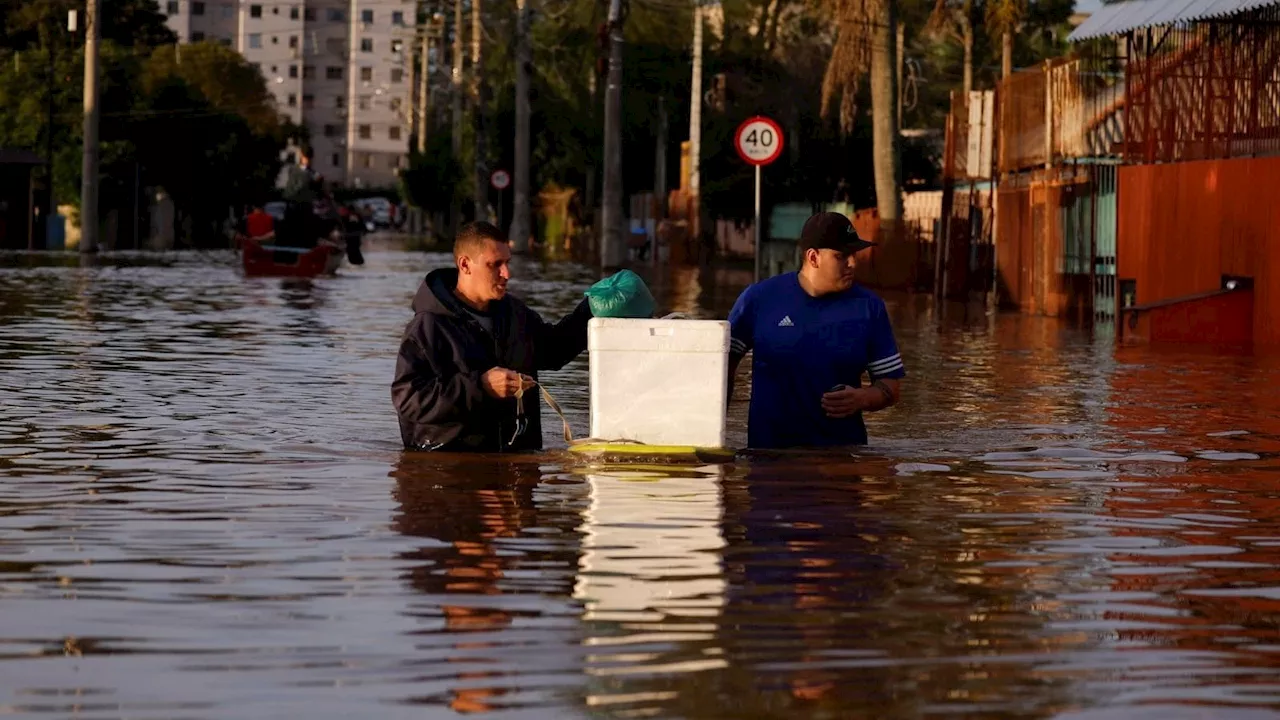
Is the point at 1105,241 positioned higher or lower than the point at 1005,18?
lower

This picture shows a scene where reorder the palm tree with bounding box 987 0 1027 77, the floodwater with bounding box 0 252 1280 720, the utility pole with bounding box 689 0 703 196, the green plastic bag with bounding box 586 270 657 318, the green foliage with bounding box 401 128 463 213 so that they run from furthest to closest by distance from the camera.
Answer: the green foliage with bounding box 401 128 463 213, the utility pole with bounding box 689 0 703 196, the palm tree with bounding box 987 0 1027 77, the green plastic bag with bounding box 586 270 657 318, the floodwater with bounding box 0 252 1280 720

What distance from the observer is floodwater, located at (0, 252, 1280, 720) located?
275 inches

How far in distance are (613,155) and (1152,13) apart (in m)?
36.0

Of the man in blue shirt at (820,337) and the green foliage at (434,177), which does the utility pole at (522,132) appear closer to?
the green foliage at (434,177)

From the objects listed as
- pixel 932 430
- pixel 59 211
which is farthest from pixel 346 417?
pixel 59 211

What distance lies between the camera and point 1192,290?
28484 mm

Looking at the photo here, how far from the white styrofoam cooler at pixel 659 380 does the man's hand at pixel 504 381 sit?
65 centimetres

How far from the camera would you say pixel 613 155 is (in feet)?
214

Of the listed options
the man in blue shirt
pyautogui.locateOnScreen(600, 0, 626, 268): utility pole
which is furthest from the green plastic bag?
pyautogui.locateOnScreen(600, 0, 626, 268): utility pole

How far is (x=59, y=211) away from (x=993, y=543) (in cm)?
8473

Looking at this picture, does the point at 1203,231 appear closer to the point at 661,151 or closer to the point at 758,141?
the point at 758,141

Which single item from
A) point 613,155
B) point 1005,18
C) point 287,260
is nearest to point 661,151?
point 613,155

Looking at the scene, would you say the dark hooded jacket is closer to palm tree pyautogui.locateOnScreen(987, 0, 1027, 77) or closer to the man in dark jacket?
the man in dark jacket

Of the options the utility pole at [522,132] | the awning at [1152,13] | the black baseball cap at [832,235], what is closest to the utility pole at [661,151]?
the utility pole at [522,132]
